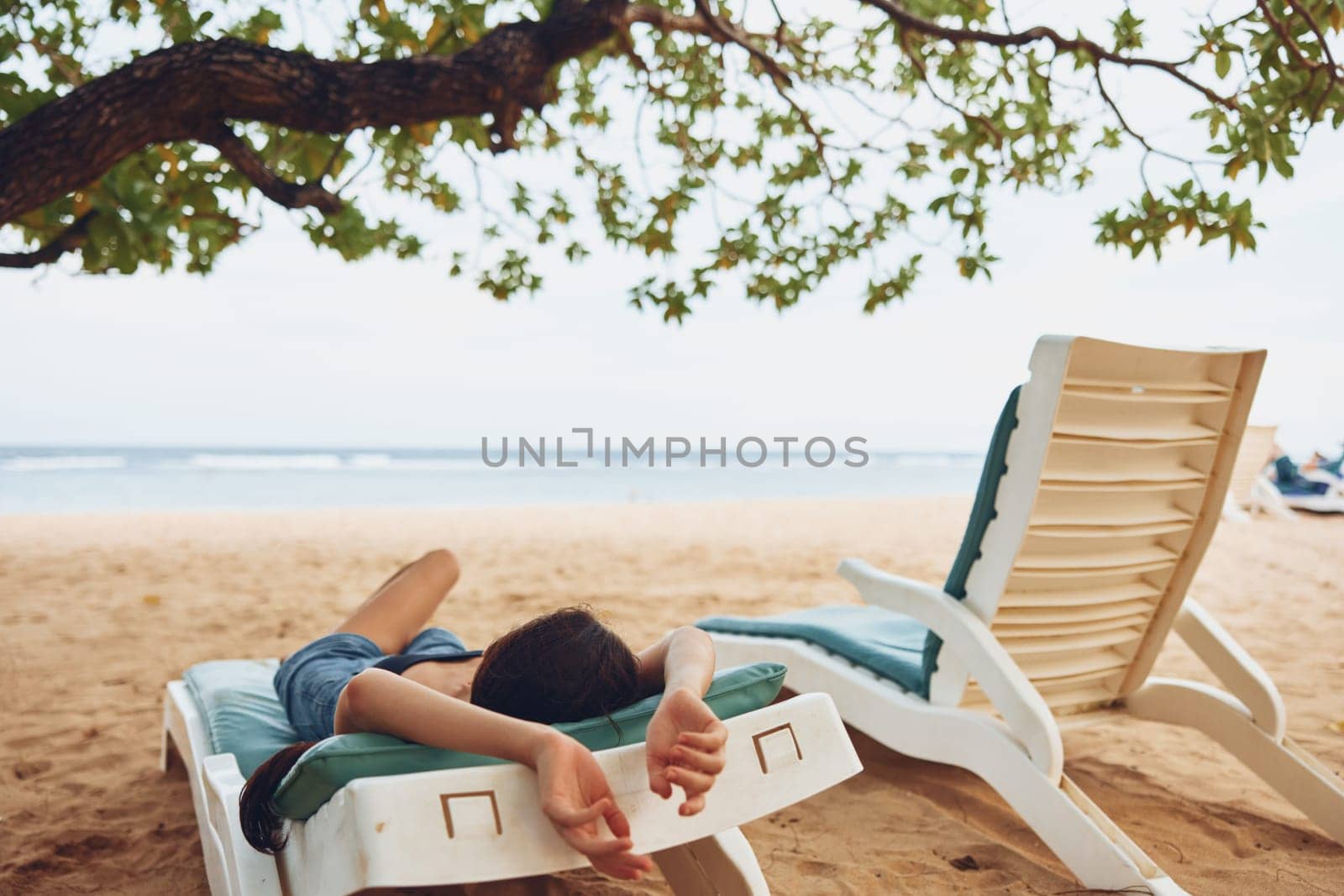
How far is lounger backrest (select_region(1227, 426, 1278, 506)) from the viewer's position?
1037 cm

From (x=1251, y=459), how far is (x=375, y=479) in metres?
21.5

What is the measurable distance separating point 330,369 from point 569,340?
9518 millimetres

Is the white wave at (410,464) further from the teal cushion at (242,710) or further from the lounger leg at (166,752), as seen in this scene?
the teal cushion at (242,710)

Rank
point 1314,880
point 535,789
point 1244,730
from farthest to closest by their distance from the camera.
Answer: point 1244,730 → point 1314,880 → point 535,789

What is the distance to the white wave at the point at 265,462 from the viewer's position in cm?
2788

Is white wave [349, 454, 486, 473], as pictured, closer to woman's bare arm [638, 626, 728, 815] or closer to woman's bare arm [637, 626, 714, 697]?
woman's bare arm [637, 626, 714, 697]

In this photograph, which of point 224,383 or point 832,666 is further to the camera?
point 224,383

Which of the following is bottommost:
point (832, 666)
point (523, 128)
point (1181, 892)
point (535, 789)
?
point (1181, 892)

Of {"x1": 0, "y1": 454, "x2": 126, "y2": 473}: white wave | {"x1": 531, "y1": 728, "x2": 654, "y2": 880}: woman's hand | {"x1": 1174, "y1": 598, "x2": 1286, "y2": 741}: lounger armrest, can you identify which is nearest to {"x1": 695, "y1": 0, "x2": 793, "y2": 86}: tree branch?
{"x1": 1174, "y1": 598, "x2": 1286, "y2": 741}: lounger armrest

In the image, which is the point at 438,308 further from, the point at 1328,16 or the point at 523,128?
the point at 1328,16

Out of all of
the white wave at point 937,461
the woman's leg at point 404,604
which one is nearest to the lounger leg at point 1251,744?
the woman's leg at point 404,604

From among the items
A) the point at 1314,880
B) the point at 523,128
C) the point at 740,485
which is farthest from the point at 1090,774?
the point at 740,485

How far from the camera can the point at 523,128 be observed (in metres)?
6.44

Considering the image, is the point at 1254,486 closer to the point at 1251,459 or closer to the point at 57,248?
the point at 1251,459
